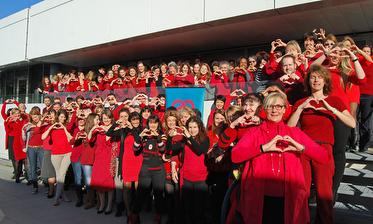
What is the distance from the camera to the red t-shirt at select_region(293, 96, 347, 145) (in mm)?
3045

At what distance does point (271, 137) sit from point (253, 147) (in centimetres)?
17

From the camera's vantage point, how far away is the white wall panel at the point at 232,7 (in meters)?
7.41

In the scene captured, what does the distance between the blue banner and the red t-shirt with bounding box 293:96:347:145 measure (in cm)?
329

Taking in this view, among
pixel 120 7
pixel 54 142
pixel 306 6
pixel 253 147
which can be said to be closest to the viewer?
pixel 253 147

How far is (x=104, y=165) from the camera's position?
213 inches

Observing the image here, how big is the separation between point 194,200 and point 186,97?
2755 millimetres

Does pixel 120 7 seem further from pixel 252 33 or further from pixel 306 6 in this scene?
pixel 306 6

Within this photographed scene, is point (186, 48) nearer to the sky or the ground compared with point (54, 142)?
nearer to the sky

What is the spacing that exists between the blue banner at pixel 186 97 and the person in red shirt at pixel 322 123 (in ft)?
10.8

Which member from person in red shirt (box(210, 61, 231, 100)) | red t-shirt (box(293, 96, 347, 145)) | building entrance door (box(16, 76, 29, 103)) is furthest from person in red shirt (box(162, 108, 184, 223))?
building entrance door (box(16, 76, 29, 103))

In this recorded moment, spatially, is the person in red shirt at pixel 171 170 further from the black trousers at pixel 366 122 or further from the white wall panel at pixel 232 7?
the white wall panel at pixel 232 7

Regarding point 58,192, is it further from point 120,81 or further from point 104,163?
point 120,81

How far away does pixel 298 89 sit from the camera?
382 centimetres

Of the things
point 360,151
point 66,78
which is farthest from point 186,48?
point 360,151
